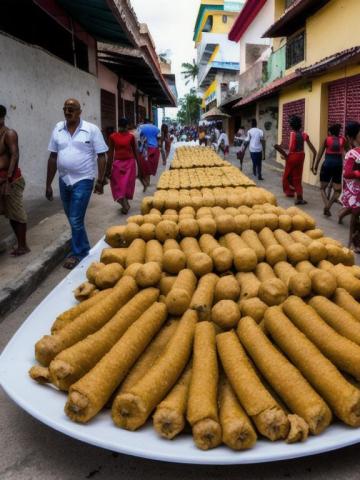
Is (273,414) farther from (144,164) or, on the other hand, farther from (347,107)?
(144,164)

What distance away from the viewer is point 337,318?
2443 millimetres

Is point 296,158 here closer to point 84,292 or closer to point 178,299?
point 84,292

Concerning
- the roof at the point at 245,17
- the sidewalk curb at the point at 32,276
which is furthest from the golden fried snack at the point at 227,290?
the roof at the point at 245,17

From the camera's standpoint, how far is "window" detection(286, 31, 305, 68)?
14.0 meters

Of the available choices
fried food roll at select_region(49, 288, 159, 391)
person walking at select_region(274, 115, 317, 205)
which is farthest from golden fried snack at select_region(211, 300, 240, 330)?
person walking at select_region(274, 115, 317, 205)

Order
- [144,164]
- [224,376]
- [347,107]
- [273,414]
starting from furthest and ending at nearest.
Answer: [144,164] → [347,107] → [224,376] → [273,414]

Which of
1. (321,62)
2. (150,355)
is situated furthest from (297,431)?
(321,62)

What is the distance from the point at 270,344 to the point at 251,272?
864 mm

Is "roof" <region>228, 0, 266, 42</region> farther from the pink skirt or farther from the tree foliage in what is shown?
the tree foliage

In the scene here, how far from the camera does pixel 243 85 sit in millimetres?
24797

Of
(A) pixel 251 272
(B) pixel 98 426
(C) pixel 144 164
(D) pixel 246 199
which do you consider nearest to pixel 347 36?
(C) pixel 144 164

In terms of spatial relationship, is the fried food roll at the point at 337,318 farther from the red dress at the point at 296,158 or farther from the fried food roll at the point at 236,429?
the red dress at the point at 296,158

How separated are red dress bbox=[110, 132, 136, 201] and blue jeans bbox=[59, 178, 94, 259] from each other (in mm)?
3147

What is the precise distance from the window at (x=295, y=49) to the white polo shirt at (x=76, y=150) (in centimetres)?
1068
